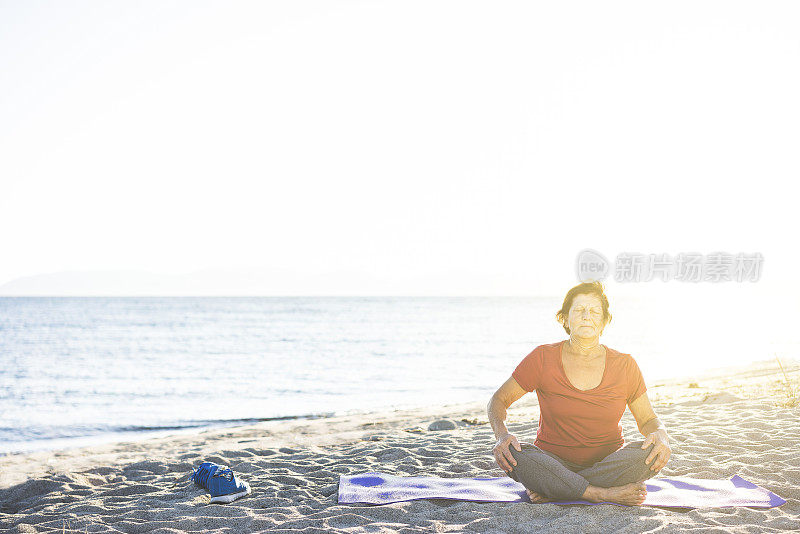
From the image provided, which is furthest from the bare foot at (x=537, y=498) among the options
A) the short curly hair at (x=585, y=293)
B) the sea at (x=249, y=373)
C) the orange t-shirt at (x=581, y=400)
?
the sea at (x=249, y=373)

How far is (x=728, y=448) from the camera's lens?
5.73 m

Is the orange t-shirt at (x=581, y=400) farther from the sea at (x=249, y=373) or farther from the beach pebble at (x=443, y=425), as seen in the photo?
the beach pebble at (x=443, y=425)

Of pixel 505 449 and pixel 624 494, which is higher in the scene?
pixel 505 449

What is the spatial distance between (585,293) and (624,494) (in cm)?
132

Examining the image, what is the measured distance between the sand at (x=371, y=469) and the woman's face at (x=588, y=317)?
1127 millimetres

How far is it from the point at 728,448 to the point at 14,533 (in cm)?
570

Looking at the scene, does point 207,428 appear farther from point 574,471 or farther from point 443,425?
point 574,471

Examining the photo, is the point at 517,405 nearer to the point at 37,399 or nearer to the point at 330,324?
the point at 37,399

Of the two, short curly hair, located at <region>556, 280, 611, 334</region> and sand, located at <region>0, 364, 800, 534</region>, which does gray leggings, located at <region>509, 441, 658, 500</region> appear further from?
short curly hair, located at <region>556, 280, 611, 334</region>

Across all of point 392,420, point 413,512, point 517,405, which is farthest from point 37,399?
point 413,512

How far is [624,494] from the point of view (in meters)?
4.08

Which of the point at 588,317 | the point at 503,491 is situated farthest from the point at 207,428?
the point at 588,317

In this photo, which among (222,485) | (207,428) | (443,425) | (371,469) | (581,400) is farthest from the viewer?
(207,428)

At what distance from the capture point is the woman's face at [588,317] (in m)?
3.95
